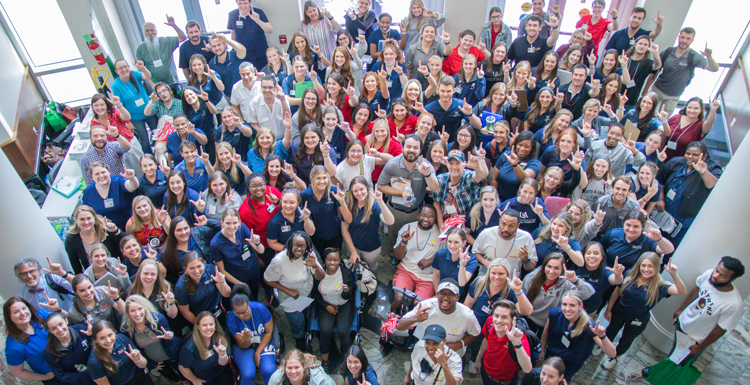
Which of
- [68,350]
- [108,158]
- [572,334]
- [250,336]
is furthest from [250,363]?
[108,158]

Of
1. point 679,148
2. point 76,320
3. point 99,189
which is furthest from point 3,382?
point 679,148

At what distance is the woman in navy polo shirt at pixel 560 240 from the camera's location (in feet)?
12.5

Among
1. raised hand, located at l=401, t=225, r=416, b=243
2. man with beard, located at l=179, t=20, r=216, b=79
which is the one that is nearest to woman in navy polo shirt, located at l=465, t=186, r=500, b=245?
raised hand, located at l=401, t=225, r=416, b=243

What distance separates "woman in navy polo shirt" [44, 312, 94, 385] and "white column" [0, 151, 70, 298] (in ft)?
3.36

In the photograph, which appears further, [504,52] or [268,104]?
[504,52]

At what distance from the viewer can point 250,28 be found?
275 inches

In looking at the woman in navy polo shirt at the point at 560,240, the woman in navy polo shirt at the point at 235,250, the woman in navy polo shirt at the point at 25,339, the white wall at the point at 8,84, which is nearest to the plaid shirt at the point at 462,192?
the woman in navy polo shirt at the point at 560,240

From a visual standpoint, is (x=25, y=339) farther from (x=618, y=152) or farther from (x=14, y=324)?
(x=618, y=152)

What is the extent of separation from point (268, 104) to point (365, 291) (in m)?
2.58

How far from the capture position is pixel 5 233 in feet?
13.0

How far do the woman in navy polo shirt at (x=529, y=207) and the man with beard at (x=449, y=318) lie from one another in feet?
3.30

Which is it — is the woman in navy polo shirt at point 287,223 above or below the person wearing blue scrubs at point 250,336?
above

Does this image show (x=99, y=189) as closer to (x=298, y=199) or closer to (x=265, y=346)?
(x=298, y=199)

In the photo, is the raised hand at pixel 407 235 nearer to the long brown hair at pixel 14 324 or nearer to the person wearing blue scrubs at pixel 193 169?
the person wearing blue scrubs at pixel 193 169
